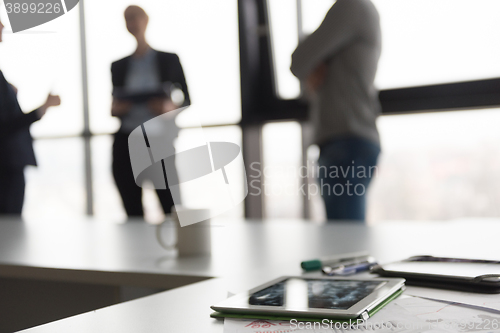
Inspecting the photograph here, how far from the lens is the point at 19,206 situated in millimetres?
848

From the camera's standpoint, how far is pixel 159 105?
0.90 meters

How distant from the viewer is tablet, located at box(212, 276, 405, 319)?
16.3 inches

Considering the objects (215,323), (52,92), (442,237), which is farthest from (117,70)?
(442,237)

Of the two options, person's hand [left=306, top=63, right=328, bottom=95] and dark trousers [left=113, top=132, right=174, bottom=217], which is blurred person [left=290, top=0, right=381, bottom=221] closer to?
person's hand [left=306, top=63, right=328, bottom=95]

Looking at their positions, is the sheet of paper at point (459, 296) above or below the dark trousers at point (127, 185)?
below

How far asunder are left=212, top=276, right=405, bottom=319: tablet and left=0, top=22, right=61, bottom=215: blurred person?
50 cm

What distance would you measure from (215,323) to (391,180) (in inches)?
82.7

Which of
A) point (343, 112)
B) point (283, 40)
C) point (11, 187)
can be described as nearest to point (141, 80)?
point (11, 187)

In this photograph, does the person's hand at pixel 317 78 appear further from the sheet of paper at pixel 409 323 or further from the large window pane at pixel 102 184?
the large window pane at pixel 102 184

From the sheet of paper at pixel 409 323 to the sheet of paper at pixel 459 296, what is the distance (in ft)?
0.06

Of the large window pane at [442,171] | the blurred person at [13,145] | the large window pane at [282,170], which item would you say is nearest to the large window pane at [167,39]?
the blurred person at [13,145]

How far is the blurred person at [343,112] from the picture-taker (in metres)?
1.32

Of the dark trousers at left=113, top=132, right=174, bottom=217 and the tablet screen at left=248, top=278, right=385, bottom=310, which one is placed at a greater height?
the dark trousers at left=113, top=132, right=174, bottom=217

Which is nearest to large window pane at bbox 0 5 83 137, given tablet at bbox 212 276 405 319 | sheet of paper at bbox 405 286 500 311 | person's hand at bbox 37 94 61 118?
person's hand at bbox 37 94 61 118
